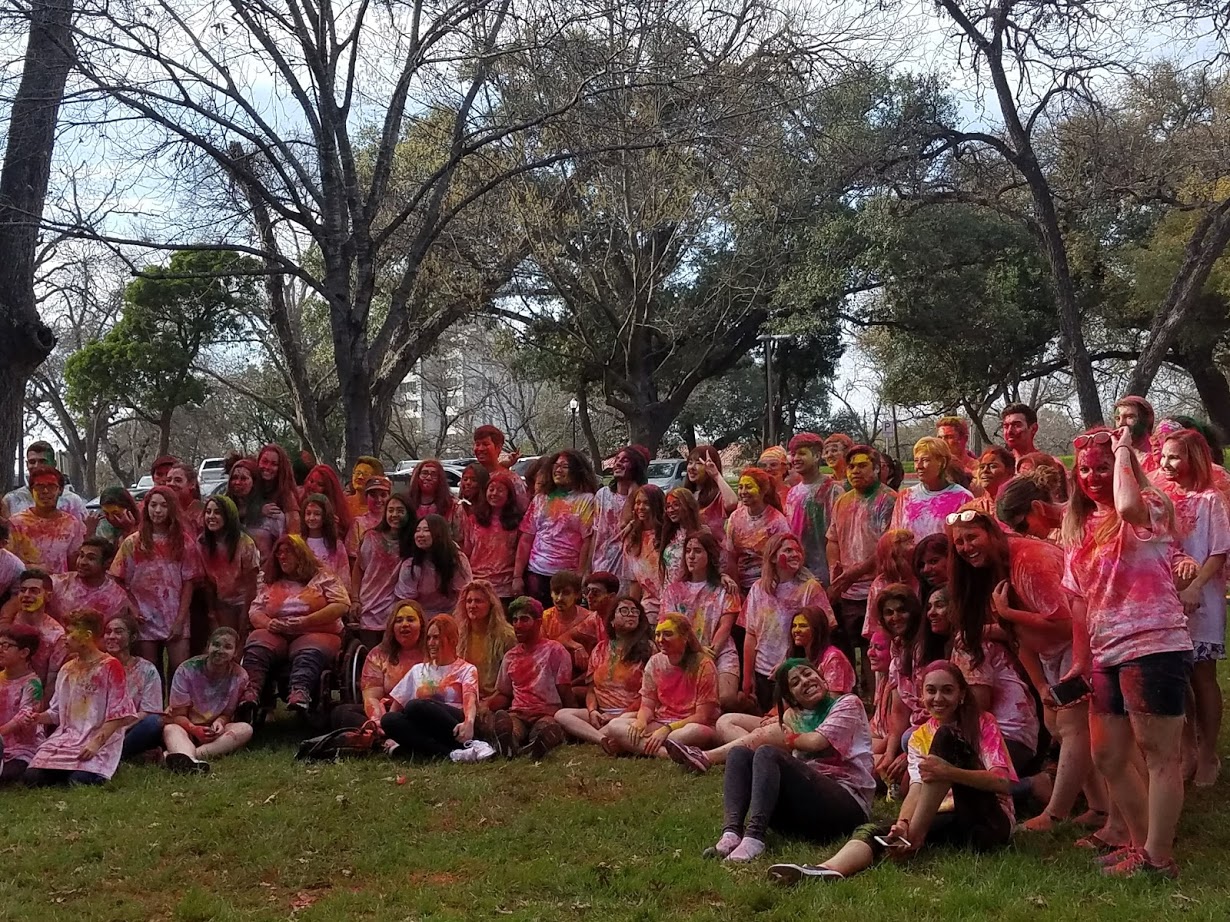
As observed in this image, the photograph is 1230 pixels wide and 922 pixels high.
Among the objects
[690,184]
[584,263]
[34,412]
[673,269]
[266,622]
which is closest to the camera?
[266,622]

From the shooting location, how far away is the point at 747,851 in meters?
4.53

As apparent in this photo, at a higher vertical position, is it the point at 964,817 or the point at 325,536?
the point at 325,536

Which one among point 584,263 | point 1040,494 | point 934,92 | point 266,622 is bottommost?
Result: point 266,622

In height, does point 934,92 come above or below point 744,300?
above

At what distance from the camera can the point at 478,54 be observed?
10836 mm

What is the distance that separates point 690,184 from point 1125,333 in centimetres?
1783

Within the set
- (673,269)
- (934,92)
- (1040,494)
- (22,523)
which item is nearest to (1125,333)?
(934,92)

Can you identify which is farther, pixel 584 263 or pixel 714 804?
pixel 584 263

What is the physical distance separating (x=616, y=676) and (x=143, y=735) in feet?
9.03

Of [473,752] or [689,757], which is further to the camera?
[473,752]

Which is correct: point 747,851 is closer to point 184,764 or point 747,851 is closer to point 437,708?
point 437,708

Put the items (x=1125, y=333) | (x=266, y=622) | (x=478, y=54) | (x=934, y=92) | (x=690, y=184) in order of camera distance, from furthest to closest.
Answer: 1. (x=1125, y=333)
2. (x=934, y=92)
3. (x=690, y=184)
4. (x=478, y=54)
5. (x=266, y=622)

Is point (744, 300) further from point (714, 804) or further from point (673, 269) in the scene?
point (714, 804)

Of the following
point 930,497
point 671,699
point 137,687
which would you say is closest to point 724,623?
point 671,699
